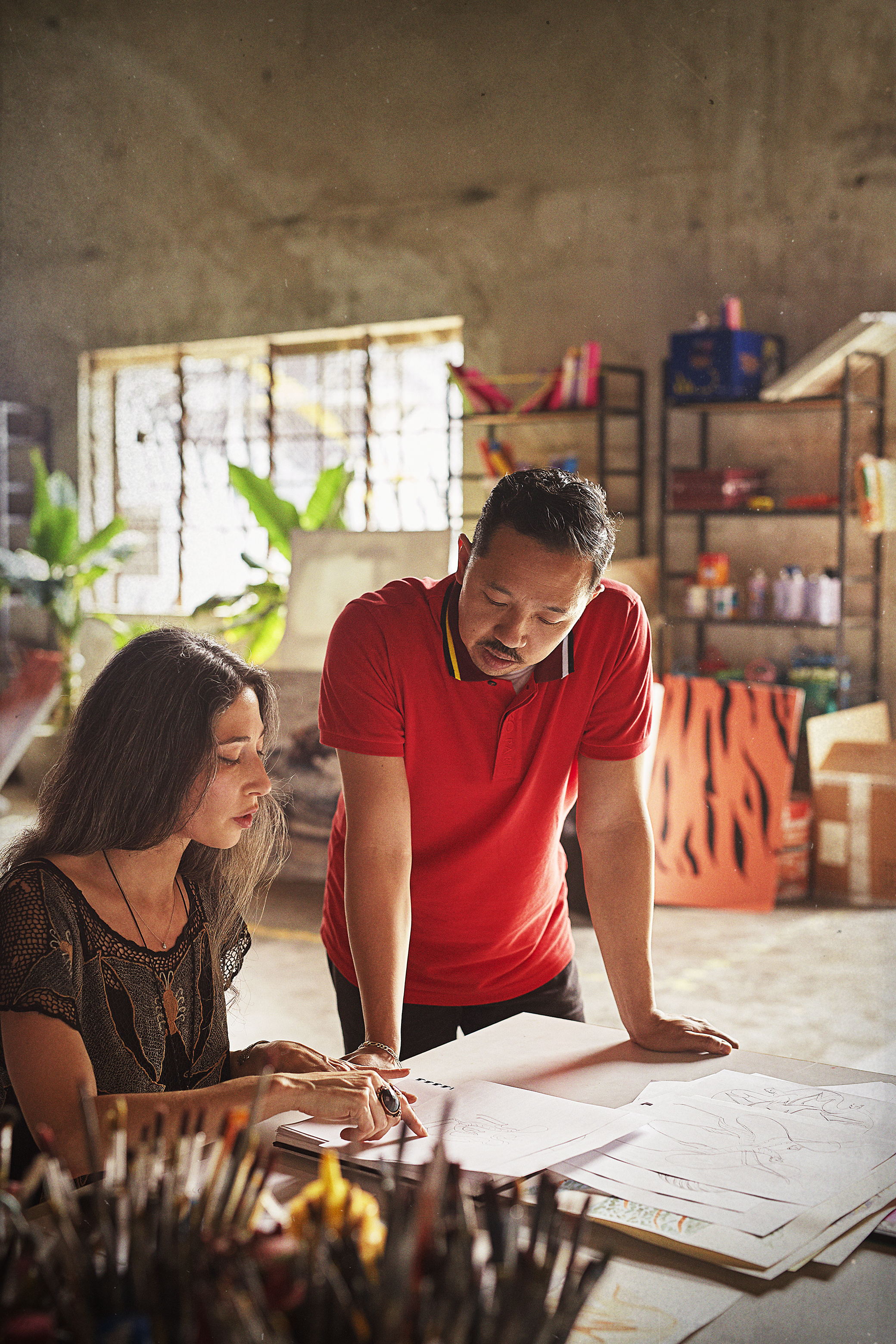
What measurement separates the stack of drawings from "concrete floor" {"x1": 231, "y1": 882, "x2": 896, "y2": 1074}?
198cm

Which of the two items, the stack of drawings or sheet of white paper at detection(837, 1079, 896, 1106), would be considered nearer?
the stack of drawings

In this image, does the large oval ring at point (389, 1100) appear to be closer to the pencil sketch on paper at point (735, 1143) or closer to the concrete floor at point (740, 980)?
the pencil sketch on paper at point (735, 1143)

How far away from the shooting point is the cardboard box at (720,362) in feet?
15.9

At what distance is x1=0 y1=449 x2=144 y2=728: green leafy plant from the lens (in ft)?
21.0

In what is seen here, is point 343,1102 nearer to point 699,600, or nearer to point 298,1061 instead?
point 298,1061

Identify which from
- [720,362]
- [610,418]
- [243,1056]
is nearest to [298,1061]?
[243,1056]

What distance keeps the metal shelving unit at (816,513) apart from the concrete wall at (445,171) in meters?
0.15

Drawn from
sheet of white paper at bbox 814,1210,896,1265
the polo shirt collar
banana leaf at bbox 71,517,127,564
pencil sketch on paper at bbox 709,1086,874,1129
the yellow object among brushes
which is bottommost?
pencil sketch on paper at bbox 709,1086,874,1129

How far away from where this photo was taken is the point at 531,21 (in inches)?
91.6

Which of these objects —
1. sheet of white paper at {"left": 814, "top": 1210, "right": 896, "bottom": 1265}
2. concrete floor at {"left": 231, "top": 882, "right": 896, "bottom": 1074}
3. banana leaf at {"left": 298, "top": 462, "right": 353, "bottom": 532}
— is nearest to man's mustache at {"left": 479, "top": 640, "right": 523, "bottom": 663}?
sheet of white paper at {"left": 814, "top": 1210, "right": 896, "bottom": 1265}

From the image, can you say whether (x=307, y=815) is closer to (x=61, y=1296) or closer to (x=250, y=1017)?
(x=250, y=1017)

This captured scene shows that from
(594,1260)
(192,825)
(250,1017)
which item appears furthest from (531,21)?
(250,1017)

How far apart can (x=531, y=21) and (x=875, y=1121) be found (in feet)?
6.58

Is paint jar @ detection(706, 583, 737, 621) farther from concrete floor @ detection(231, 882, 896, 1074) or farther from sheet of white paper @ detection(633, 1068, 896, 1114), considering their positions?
sheet of white paper @ detection(633, 1068, 896, 1114)
